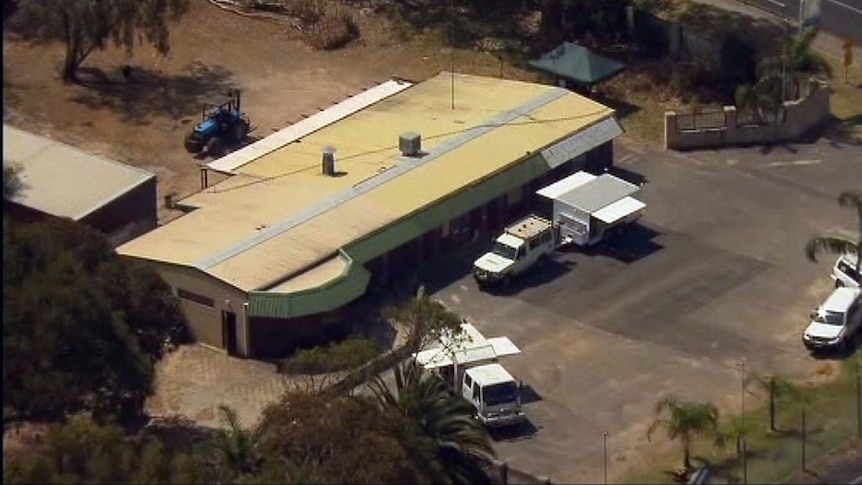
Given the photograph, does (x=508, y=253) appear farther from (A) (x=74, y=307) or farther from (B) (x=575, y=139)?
A: (A) (x=74, y=307)

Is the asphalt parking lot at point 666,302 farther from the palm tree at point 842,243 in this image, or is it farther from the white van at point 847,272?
the palm tree at point 842,243

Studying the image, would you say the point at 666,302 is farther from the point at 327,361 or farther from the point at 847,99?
the point at 847,99

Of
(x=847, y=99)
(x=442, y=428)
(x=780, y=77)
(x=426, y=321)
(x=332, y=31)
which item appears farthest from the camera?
(x=332, y=31)

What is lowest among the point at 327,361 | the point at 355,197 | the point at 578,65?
the point at 327,361

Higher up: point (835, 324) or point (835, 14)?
point (835, 14)

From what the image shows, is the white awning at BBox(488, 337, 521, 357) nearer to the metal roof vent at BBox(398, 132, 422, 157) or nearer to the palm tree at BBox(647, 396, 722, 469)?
the palm tree at BBox(647, 396, 722, 469)

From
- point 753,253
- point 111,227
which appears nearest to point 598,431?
point 753,253

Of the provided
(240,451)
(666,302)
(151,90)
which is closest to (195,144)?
(151,90)
